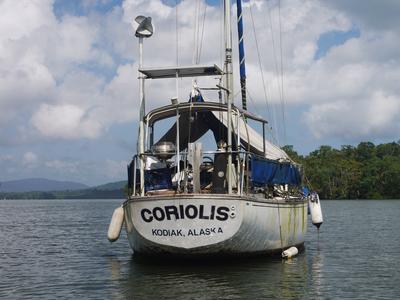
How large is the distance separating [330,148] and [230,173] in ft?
487

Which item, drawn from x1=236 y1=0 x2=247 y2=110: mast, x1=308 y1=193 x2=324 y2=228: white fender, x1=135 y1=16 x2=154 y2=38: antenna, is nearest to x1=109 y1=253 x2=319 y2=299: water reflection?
x1=308 y1=193 x2=324 y2=228: white fender

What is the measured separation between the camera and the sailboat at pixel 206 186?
64.4 feet

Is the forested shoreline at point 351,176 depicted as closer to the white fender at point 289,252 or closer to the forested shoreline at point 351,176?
the forested shoreline at point 351,176

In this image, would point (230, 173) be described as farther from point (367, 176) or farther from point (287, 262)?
point (367, 176)

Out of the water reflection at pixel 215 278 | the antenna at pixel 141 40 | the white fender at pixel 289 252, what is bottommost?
the water reflection at pixel 215 278

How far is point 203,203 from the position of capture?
19.4m

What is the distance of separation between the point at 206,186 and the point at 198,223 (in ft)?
9.65

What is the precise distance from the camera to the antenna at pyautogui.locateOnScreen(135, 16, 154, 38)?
74.2 ft

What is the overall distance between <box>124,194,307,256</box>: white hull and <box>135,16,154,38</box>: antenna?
5.78 meters

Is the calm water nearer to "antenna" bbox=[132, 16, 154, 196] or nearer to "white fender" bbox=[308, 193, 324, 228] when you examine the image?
"white fender" bbox=[308, 193, 324, 228]

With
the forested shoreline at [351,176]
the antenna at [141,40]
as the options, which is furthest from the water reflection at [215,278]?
the forested shoreline at [351,176]

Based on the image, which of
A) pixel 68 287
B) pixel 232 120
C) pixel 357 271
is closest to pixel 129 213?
pixel 68 287

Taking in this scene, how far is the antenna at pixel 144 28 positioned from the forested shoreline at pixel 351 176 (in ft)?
402

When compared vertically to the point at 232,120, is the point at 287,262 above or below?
below
